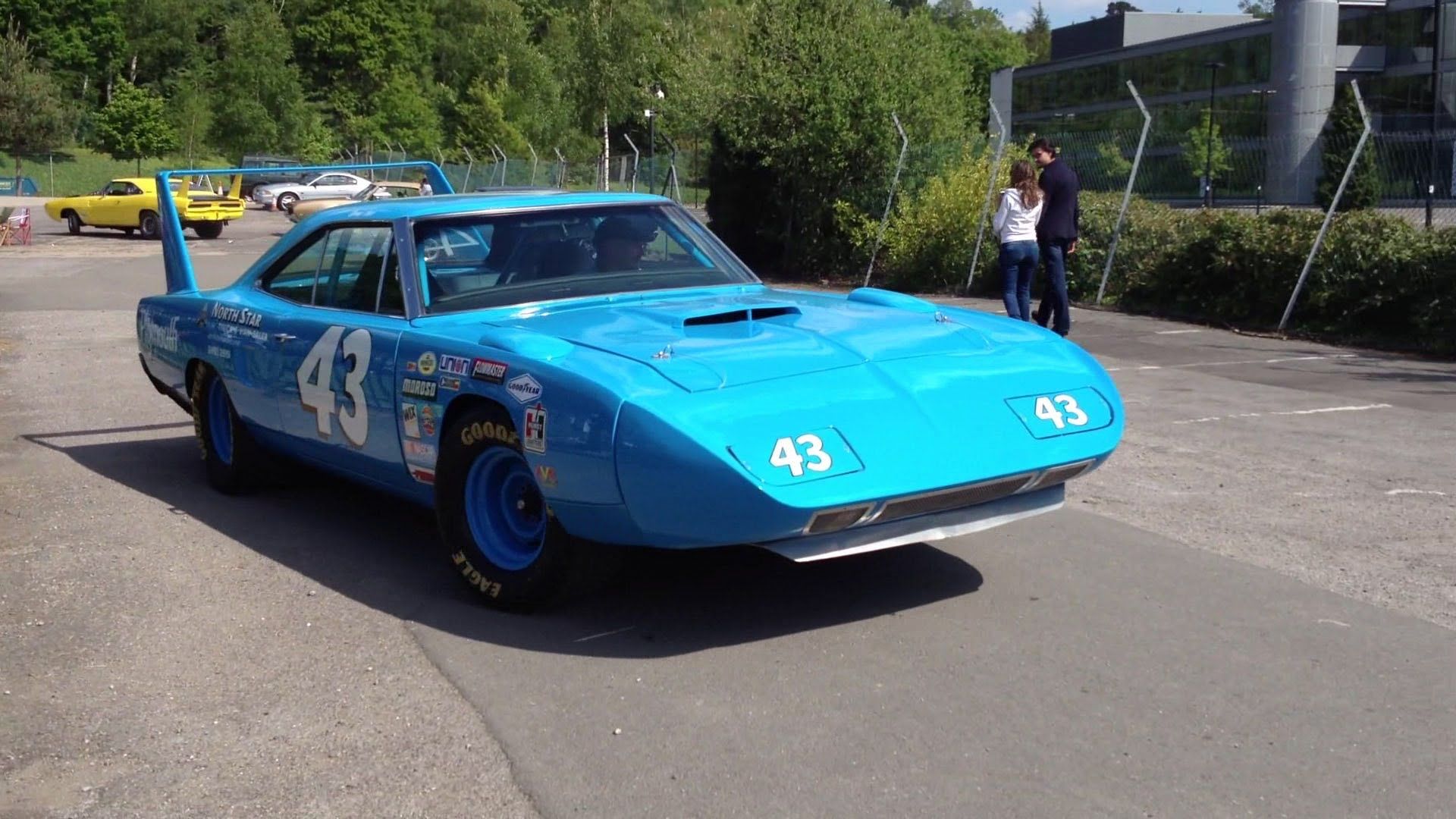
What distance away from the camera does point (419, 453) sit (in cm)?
552

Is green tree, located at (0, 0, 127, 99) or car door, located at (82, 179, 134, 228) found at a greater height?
green tree, located at (0, 0, 127, 99)

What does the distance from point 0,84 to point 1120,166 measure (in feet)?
187

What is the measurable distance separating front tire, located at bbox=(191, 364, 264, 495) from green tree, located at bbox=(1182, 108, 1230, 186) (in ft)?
46.1

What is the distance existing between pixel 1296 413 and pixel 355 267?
5.99 metres

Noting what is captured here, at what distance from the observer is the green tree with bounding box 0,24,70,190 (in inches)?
2464

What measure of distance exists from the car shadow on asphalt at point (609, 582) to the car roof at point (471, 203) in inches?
53.8

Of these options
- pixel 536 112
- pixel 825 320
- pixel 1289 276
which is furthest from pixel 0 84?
pixel 825 320

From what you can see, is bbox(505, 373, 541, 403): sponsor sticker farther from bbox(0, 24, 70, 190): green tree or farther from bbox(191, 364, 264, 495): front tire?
bbox(0, 24, 70, 190): green tree

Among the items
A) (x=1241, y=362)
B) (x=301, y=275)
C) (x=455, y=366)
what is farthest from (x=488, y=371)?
(x=1241, y=362)

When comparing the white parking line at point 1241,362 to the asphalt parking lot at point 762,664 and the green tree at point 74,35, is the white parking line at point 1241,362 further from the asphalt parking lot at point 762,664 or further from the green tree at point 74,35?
the green tree at point 74,35

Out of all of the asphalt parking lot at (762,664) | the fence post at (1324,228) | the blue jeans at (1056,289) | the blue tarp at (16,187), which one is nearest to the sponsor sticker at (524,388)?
the asphalt parking lot at (762,664)

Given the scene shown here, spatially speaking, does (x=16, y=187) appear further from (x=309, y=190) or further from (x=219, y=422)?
(x=219, y=422)

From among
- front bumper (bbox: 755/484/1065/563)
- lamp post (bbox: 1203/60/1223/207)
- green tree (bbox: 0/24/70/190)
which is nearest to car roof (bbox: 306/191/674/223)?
front bumper (bbox: 755/484/1065/563)

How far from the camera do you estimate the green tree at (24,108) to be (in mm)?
62594
